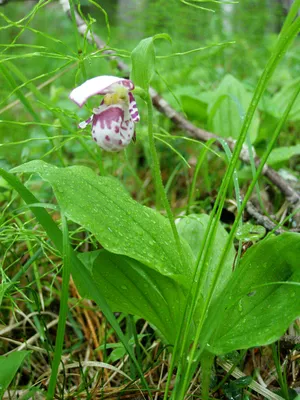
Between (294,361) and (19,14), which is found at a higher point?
(19,14)

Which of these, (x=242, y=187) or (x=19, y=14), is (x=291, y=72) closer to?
(x=242, y=187)

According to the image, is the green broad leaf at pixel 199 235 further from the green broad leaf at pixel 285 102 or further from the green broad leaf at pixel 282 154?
the green broad leaf at pixel 285 102

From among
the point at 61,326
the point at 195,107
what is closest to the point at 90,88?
the point at 61,326

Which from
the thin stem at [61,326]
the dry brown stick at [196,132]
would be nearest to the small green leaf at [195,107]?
the dry brown stick at [196,132]

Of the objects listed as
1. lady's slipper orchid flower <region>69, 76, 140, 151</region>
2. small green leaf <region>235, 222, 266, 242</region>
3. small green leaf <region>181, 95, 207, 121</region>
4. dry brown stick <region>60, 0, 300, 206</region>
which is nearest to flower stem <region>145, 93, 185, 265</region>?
lady's slipper orchid flower <region>69, 76, 140, 151</region>

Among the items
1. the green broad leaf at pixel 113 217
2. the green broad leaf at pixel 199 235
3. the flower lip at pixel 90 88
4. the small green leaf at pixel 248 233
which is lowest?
the green broad leaf at pixel 199 235

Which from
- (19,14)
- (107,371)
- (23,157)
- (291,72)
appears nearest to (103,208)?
(107,371)

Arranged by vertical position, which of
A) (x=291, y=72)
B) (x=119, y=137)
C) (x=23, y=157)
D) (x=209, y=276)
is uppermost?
(x=119, y=137)

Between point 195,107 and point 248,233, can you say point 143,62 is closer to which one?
point 248,233
